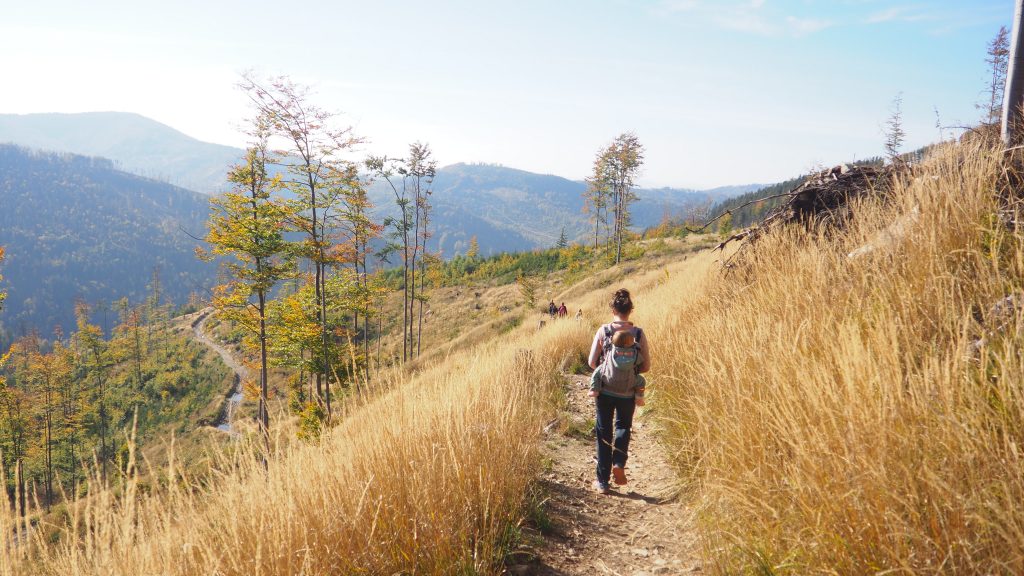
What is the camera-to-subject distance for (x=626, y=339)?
13.6ft

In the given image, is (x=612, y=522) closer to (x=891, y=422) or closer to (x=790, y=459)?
(x=790, y=459)

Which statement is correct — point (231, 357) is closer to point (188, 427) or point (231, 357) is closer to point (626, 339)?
point (188, 427)

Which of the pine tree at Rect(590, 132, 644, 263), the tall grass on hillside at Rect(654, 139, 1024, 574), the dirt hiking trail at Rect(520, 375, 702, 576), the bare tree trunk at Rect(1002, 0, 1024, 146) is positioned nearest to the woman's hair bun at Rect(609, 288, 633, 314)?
the tall grass on hillside at Rect(654, 139, 1024, 574)

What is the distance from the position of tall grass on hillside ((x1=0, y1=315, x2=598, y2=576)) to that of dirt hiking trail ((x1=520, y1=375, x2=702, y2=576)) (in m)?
0.35

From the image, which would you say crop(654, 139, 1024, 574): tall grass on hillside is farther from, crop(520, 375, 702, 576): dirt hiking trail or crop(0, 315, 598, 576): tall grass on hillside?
crop(0, 315, 598, 576): tall grass on hillside

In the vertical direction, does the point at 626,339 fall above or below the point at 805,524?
above

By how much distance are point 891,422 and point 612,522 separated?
2.37m

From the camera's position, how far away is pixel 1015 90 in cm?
378

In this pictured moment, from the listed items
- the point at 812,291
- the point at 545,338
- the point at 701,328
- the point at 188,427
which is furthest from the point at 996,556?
the point at 188,427

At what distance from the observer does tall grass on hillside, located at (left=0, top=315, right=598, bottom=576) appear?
2148 millimetres

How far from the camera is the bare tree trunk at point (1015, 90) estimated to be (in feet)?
12.2

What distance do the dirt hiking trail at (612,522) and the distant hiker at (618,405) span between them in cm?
21

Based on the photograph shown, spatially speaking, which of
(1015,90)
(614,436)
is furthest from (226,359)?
(1015,90)

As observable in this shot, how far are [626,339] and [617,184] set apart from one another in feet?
144
